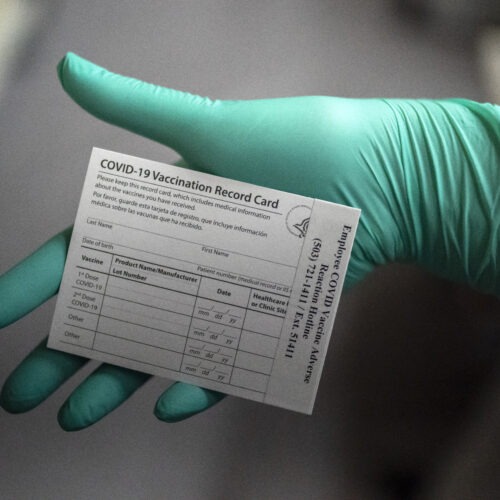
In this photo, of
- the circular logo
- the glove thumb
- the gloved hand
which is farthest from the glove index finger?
the circular logo

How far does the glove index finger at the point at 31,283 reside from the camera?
0.66m

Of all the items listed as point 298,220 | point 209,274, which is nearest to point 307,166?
point 298,220

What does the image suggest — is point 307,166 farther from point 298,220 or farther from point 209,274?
point 209,274

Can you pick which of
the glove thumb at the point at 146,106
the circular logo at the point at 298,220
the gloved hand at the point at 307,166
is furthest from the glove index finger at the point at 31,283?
the circular logo at the point at 298,220

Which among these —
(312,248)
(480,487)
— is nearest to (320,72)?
(312,248)

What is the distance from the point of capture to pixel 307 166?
67cm

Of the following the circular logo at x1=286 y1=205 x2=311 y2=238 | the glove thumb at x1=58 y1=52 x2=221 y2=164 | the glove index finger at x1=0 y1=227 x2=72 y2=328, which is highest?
the glove thumb at x1=58 y1=52 x2=221 y2=164

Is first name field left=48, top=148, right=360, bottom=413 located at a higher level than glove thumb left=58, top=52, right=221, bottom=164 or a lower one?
lower

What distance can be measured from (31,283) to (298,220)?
0.37 m

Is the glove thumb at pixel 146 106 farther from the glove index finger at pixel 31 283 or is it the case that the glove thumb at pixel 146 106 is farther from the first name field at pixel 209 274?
the glove index finger at pixel 31 283

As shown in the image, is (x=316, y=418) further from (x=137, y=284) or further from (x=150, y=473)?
(x=137, y=284)

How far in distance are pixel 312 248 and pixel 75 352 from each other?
0.35m

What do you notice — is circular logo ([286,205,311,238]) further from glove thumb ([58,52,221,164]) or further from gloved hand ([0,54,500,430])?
glove thumb ([58,52,221,164])

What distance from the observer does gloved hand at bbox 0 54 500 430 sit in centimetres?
67
